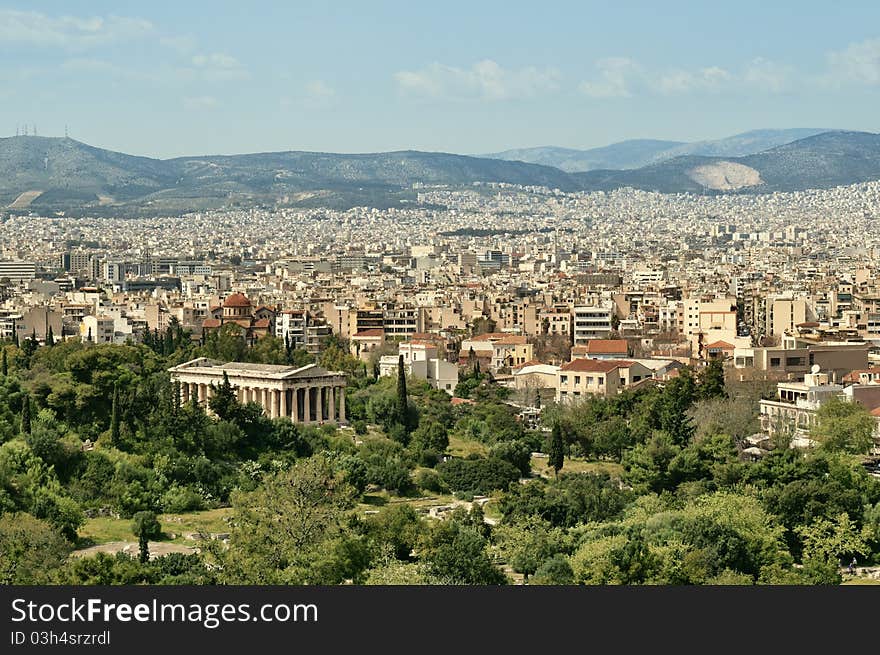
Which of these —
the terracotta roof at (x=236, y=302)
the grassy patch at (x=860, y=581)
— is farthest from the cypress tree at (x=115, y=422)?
the terracotta roof at (x=236, y=302)

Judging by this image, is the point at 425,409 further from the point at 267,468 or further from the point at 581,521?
the point at 581,521

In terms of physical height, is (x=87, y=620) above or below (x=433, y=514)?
above

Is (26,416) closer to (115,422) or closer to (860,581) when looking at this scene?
(115,422)

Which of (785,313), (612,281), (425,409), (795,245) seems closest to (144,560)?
(425,409)

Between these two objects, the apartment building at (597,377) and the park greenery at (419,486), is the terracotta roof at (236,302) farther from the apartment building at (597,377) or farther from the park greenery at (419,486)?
the park greenery at (419,486)

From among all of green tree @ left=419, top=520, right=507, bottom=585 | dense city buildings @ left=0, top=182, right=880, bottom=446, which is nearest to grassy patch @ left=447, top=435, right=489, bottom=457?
dense city buildings @ left=0, top=182, right=880, bottom=446

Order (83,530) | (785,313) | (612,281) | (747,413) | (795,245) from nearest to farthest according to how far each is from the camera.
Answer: (83,530), (747,413), (785,313), (612,281), (795,245)

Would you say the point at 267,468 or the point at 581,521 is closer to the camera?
the point at 581,521
